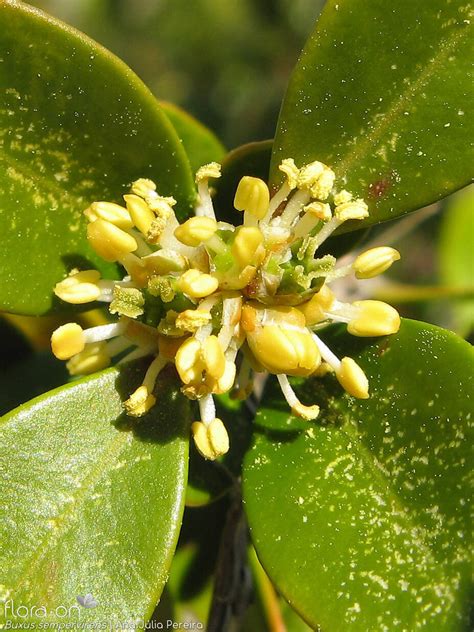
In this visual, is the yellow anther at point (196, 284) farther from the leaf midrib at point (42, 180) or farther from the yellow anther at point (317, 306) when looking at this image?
the leaf midrib at point (42, 180)

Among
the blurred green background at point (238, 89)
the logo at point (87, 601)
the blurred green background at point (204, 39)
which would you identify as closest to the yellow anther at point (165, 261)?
the logo at point (87, 601)

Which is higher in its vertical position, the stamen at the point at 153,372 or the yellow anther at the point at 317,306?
the yellow anther at the point at 317,306

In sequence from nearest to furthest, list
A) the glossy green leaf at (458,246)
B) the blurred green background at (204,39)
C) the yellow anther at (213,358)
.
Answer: the yellow anther at (213,358)
the glossy green leaf at (458,246)
the blurred green background at (204,39)

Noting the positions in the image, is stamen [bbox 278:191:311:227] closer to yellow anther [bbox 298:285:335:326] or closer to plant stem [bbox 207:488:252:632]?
yellow anther [bbox 298:285:335:326]

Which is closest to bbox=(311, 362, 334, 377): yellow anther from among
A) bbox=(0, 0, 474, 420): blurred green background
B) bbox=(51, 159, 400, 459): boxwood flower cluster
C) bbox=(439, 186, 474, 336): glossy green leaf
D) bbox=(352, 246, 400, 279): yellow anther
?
bbox=(51, 159, 400, 459): boxwood flower cluster

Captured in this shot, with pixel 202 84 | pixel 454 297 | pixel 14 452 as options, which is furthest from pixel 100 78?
pixel 202 84

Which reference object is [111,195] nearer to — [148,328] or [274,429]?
[148,328]
